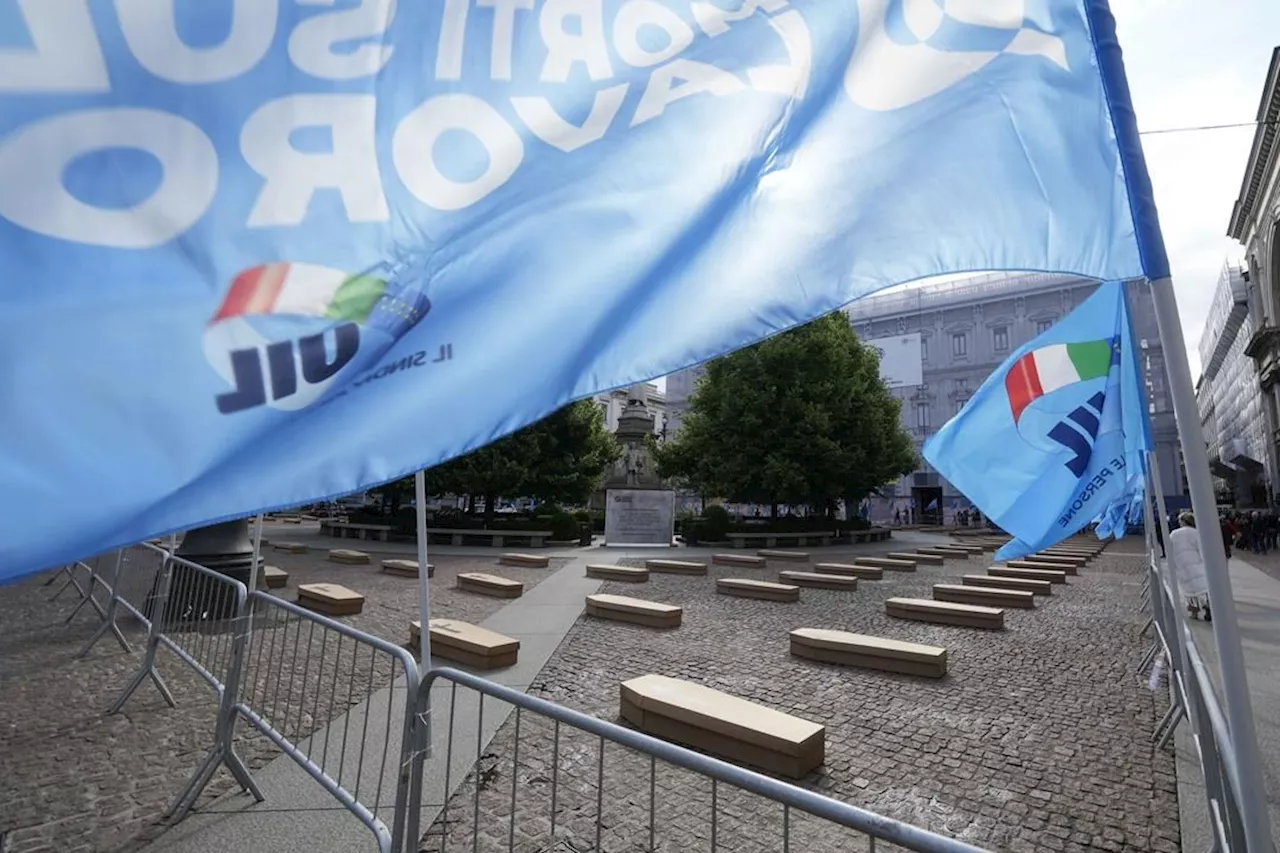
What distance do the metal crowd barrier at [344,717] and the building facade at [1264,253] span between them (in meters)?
44.6

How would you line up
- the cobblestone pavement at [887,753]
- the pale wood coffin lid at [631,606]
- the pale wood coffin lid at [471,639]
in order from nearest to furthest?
the cobblestone pavement at [887,753] → the pale wood coffin lid at [471,639] → the pale wood coffin lid at [631,606]

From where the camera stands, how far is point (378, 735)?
5.68m

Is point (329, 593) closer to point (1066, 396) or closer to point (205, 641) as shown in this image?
point (205, 641)

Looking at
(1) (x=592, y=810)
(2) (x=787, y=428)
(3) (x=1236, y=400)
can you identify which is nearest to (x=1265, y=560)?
(2) (x=787, y=428)

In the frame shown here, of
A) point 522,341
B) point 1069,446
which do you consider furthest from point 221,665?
point 1069,446

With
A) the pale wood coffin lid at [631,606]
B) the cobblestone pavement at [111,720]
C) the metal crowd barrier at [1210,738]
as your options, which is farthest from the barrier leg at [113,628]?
the metal crowd barrier at [1210,738]

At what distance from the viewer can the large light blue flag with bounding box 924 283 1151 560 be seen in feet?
15.6

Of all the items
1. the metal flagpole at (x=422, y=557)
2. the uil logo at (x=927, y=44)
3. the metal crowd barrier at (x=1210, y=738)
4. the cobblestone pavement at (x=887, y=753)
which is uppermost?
the uil logo at (x=927, y=44)

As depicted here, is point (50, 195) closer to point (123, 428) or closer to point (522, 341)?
point (123, 428)

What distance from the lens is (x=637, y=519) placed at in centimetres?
2659

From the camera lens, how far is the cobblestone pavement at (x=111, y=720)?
Result: 14.3ft

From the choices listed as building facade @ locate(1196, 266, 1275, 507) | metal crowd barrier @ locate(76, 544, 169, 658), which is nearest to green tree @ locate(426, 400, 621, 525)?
metal crowd barrier @ locate(76, 544, 169, 658)

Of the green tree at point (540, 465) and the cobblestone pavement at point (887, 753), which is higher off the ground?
the green tree at point (540, 465)

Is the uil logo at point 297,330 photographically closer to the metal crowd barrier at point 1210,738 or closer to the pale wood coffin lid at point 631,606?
the metal crowd barrier at point 1210,738
